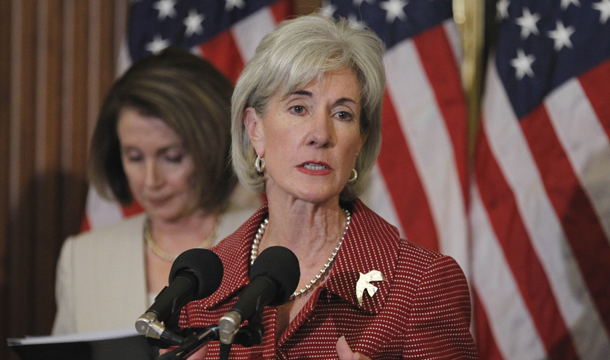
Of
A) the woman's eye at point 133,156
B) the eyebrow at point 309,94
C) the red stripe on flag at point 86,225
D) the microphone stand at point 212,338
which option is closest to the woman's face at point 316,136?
the eyebrow at point 309,94

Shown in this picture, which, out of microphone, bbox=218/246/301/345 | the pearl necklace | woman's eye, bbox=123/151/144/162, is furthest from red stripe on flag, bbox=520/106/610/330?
microphone, bbox=218/246/301/345

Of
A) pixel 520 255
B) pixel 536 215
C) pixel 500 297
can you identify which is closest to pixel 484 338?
pixel 500 297

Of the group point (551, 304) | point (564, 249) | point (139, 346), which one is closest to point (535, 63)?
point (564, 249)

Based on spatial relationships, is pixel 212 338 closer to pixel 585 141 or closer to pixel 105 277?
pixel 105 277

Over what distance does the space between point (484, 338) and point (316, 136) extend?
64.1 inches

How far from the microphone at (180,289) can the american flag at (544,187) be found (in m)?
1.83

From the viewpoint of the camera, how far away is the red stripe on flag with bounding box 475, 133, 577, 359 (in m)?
2.72

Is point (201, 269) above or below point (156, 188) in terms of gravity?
below

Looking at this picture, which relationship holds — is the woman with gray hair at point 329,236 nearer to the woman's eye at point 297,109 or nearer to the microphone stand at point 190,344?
the woman's eye at point 297,109

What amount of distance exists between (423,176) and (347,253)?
4.05 feet

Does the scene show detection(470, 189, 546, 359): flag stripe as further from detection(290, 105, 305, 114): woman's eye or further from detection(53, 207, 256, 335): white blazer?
detection(290, 105, 305, 114): woman's eye

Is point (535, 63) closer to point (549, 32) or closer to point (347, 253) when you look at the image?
point (549, 32)

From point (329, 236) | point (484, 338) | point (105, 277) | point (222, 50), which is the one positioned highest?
point (222, 50)

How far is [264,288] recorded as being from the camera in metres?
1.15
